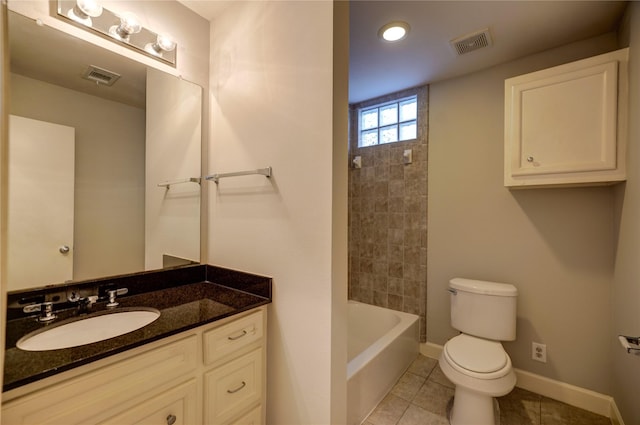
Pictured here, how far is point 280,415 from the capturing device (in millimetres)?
1425

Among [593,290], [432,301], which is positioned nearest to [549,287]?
[593,290]

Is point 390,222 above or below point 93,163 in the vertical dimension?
below

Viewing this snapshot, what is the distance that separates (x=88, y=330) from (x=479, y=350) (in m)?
2.16

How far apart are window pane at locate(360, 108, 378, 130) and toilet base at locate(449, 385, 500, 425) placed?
238 centimetres

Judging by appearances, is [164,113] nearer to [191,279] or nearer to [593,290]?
[191,279]

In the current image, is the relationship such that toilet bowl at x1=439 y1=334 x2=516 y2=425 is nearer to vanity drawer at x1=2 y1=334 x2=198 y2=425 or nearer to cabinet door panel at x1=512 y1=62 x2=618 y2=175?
cabinet door panel at x1=512 y1=62 x2=618 y2=175

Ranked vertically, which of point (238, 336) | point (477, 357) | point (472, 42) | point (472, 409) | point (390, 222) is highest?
point (472, 42)

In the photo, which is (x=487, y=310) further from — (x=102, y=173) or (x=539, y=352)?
(x=102, y=173)

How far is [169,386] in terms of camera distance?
3.40 ft

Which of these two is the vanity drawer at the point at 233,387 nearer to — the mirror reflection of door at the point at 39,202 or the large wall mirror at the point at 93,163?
the large wall mirror at the point at 93,163

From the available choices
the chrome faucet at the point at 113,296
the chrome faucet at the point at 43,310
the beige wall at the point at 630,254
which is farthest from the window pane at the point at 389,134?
the chrome faucet at the point at 43,310

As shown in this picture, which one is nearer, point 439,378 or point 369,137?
point 439,378

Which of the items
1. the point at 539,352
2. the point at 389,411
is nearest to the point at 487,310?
the point at 539,352

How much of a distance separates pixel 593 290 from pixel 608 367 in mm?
501
